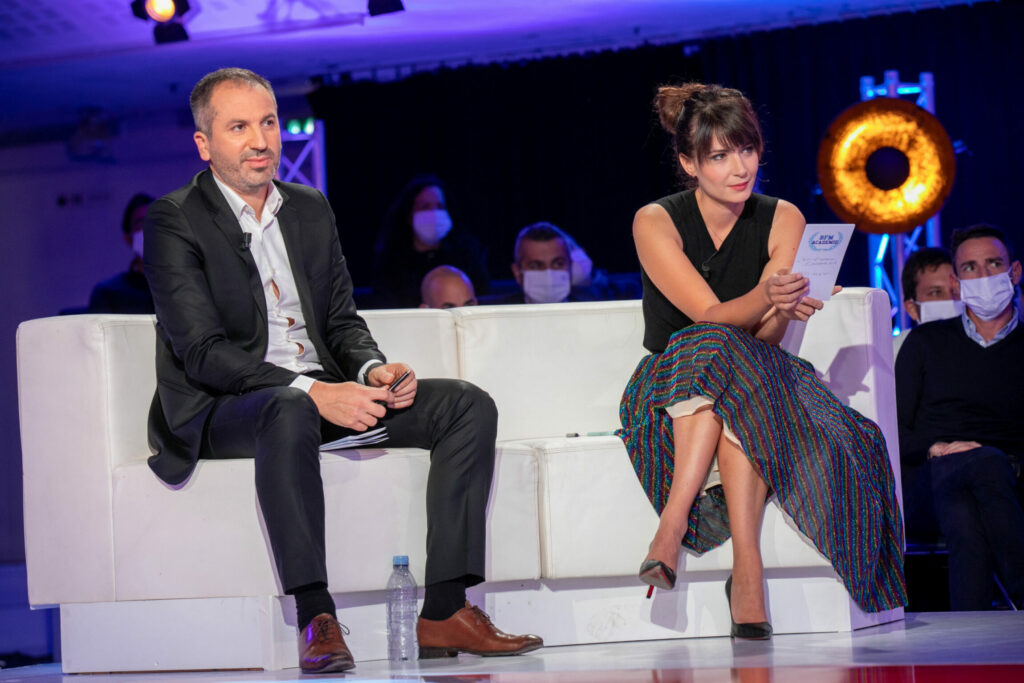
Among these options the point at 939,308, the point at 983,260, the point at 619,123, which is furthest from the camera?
the point at 619,123

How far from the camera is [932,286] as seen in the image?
4.67 m

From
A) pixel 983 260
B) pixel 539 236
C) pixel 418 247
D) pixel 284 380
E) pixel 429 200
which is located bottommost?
pixel 284 380

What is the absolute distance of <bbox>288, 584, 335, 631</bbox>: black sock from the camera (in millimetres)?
2365

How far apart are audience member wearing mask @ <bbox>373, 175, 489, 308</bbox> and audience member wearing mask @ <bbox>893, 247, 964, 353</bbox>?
2593mm

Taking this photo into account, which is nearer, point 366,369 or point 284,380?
point 284,380

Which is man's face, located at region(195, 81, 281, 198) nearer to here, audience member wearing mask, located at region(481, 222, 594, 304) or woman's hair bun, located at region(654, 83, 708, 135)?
woman's hair bun, located at region(654, 83, 708, 135)

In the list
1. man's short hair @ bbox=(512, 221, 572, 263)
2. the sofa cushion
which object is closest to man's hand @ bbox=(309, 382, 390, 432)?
the sofa cushion

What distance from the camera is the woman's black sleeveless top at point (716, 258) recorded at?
10.0ft

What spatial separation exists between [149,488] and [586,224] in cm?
609

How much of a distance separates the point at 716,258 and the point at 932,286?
1.95 m

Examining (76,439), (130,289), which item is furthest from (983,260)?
(130,289)

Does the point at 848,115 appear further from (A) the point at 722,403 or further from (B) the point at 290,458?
(B) the point at 290,458

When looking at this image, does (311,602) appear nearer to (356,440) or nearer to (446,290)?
(356,440)

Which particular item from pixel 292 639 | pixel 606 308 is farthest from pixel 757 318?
pixel 292 639
